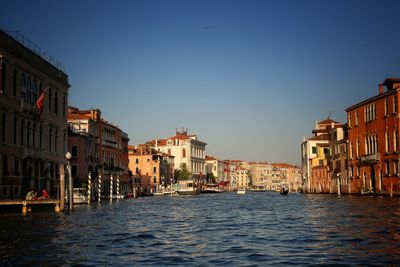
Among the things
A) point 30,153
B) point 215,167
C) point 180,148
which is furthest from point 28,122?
point 215,167

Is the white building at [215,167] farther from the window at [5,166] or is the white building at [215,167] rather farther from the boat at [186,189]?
the window at [5,166]

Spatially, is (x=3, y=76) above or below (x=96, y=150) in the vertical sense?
above

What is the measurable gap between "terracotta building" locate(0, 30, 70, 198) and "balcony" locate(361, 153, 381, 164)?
2632cm

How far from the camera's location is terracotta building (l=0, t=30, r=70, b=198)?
106 feet

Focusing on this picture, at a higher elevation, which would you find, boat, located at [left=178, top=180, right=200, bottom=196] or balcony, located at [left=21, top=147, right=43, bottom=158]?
balcony, located at [left=21, top=147, right=43, bottom=158]

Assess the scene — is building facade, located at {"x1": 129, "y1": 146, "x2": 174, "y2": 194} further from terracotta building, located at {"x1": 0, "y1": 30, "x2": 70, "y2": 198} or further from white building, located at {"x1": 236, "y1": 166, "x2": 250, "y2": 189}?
white building, located at {"x1": 236, "y1": 166, "x2": 250, "y2": 189}

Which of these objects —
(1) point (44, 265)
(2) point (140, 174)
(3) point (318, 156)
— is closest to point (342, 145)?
(3) point (318, 156)

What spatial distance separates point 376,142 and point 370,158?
1.76 meters

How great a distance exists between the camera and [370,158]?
5062cm

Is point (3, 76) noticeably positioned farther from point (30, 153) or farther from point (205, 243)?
point (205, 243)

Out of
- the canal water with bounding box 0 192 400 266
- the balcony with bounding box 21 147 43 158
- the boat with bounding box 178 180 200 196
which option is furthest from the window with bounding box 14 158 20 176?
the boat with bounding box 178 180 200 196

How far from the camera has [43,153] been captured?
3891 cm

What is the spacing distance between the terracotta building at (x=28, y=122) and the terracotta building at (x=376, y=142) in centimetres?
2583

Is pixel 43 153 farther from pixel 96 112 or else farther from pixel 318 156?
pixel 318 156
